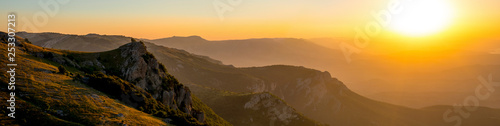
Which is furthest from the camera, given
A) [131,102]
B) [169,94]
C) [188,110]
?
[188,110]

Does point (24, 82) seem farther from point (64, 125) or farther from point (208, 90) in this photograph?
point (208, 90)

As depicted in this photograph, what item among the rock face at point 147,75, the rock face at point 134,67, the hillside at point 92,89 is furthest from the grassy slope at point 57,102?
the rock face at point 147,75

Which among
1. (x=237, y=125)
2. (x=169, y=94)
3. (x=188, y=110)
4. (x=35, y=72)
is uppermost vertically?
(x=35, y=72)

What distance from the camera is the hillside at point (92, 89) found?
37812mm

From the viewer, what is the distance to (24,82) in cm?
4172

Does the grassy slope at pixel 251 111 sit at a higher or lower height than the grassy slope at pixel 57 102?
lower

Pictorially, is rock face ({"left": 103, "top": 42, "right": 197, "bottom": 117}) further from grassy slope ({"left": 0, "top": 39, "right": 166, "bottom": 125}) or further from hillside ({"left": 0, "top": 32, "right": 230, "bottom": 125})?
grassy slope ({"left": 0, "top": 39, "right": 166, "bottom": 125})

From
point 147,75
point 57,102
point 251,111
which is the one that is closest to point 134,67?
point 147,75

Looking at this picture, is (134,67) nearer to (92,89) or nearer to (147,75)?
(147,75)

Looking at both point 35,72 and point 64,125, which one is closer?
point 64,125

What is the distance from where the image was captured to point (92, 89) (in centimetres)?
5100

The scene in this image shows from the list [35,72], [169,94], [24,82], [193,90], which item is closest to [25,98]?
[24,82]

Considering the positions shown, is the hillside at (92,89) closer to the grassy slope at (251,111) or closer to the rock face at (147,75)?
the rock face at (147,75)

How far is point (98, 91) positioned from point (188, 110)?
40.4m
